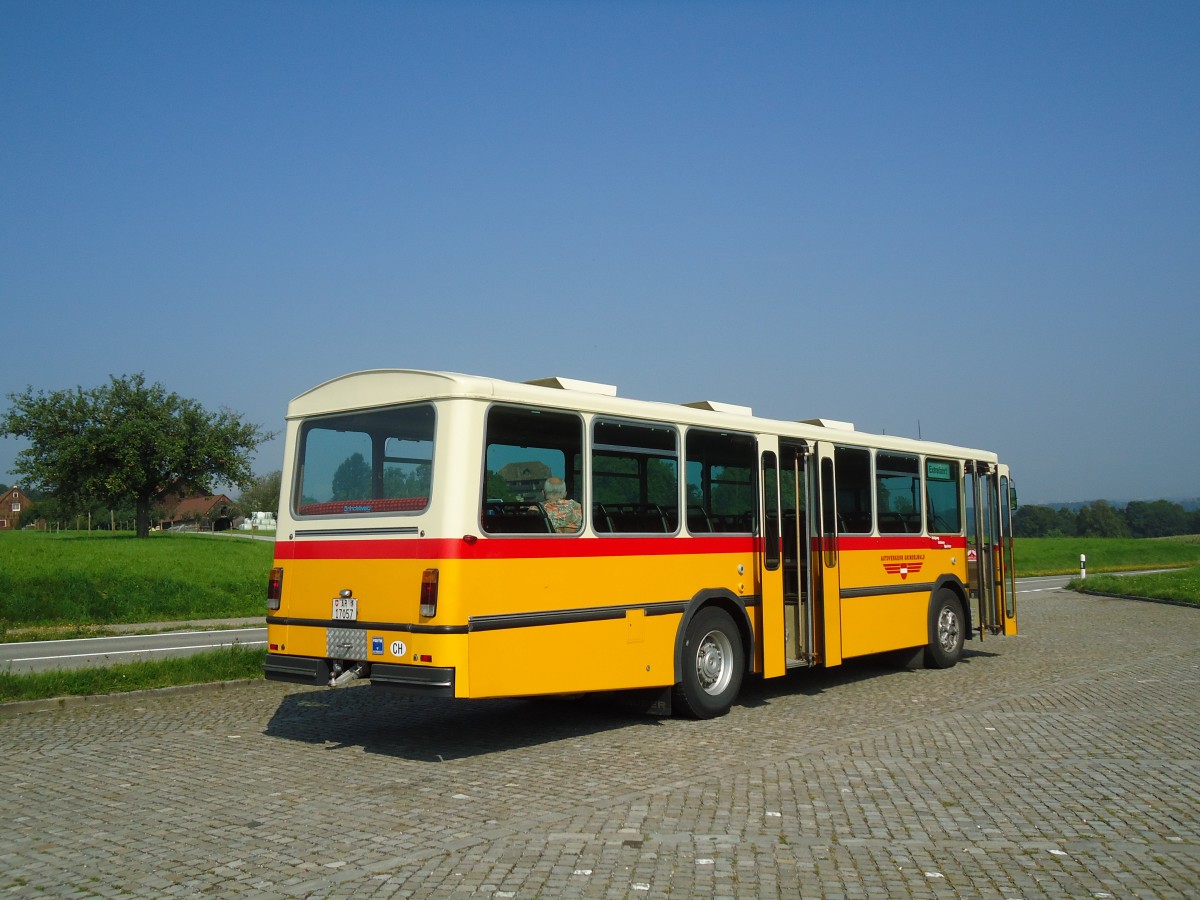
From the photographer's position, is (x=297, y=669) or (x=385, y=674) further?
(x=297, y=669)

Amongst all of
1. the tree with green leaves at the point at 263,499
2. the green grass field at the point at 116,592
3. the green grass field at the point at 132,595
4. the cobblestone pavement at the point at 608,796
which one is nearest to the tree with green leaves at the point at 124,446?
the green grass field at the point at 132,595

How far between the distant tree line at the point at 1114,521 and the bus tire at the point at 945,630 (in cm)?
7280

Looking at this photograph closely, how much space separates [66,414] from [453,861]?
5972 centimetres

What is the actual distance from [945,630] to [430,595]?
8627mm

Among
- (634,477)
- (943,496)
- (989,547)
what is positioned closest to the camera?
(634,477)

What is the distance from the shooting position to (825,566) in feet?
38.6

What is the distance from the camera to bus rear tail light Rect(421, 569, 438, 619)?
7.99m

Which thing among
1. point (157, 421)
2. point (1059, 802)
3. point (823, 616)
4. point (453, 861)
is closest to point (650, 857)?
point (453, 861)

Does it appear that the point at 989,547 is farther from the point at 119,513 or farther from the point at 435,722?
the point at 119,513

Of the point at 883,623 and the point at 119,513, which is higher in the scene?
the point at 119,513

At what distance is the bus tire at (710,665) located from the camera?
10020 millimetres

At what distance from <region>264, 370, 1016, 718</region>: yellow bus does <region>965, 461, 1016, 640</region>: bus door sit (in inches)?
122

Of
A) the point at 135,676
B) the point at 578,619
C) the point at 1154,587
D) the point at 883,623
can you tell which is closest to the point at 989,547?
the point at 883,623

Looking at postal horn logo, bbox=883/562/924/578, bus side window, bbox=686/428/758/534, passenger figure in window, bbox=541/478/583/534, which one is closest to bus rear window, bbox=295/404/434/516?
passenger figure in window, bbox=541/478/583/534
